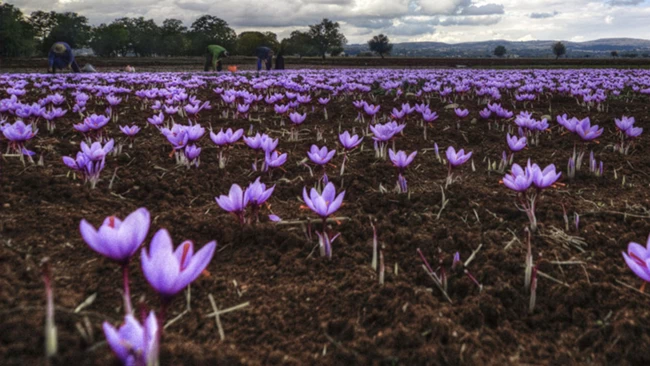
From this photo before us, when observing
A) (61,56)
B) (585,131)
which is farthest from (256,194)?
(61,56)

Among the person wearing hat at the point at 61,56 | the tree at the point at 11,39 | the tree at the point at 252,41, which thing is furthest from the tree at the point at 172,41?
the person wearing hat at the point at 61,56

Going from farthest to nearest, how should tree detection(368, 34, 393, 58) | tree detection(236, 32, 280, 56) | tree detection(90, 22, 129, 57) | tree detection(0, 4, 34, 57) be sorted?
tree detection(368, 34, 393, 58)
tree detection(236, 32, 280, 56)
tree detection(90, 22, 129, 57)
tree detection(0, 4, 34, 57)

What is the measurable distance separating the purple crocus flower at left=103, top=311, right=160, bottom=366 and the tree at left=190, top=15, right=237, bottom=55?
8776cm

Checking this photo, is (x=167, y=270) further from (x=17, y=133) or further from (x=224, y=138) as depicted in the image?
(x=17, y=133)

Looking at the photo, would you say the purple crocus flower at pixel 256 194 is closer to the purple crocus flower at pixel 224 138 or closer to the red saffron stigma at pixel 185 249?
the red saffron stigma at pixel 185 249

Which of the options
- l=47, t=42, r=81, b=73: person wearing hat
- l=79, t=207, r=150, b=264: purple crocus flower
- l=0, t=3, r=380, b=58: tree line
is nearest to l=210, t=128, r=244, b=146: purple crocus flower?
l=79, t=207, r=150, b=264: purple crocus flower

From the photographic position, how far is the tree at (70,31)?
278 ft

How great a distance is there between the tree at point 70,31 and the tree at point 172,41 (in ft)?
48.9

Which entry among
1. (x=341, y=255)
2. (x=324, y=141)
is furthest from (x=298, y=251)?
(x=324, y=141)

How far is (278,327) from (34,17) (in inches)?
4474

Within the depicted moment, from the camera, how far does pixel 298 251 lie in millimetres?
2117

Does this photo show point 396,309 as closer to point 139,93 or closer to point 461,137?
point 461,137

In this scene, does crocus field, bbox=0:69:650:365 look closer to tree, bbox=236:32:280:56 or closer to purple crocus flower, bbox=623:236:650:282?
purple crocus flower, bbox=623:236:650:282

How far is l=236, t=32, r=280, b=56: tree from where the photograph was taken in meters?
93.5
